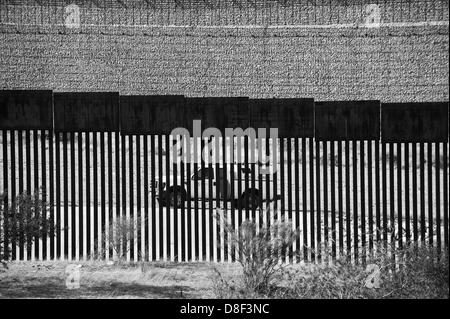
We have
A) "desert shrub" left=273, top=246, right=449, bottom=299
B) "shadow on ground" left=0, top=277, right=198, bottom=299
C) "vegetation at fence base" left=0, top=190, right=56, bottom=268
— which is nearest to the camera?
"desert shrub" left=273, top=246, right=449, bottom=299

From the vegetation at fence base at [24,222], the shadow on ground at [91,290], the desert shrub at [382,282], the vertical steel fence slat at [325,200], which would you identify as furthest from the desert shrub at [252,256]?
the vegetation at fence base at [24,222]

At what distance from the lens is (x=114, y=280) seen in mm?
7398

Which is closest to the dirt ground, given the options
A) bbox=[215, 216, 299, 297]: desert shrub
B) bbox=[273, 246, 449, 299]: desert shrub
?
bbox=[215, 216, 299, 297]: desert shrub

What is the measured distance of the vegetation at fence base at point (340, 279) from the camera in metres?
6.44

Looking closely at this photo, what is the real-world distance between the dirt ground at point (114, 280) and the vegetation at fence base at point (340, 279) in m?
0.40

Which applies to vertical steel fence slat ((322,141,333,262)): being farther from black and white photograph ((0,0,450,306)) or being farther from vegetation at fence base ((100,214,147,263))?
vegetation at fence base ((100,214,147,263))

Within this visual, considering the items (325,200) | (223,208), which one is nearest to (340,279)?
(325,200)

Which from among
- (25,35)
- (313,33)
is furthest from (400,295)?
(25,35)

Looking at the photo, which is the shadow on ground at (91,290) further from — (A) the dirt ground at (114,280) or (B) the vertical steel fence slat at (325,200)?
(B) the vertical steel fence slat at (325,200)

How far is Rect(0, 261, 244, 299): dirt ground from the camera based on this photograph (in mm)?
6910

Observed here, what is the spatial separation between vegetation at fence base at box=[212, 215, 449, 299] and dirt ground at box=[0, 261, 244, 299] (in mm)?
397
